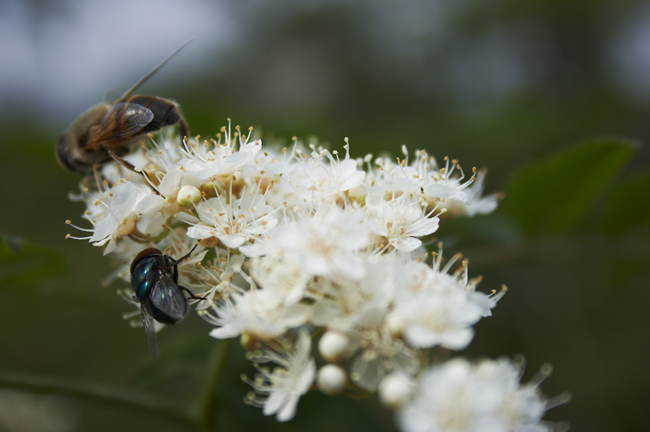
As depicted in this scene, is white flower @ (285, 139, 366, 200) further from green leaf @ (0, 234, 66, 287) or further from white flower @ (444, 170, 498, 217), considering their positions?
green leaf @ (0, 234, 66, 287)

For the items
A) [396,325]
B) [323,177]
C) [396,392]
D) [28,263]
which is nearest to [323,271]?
[396,325]

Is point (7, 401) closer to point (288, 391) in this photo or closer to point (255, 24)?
point (288, 391)

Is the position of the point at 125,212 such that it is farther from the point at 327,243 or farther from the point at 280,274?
the point at 327,243

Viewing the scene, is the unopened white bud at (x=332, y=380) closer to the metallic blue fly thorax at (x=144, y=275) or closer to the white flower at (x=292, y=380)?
the white flower at (x=292, y=380)

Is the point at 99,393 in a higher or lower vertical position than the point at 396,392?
lower

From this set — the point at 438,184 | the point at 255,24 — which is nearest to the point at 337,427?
the point at 438,184

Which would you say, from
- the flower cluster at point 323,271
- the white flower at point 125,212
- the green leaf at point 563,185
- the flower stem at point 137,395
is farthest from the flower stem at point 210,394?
the green leaf at point 563,185

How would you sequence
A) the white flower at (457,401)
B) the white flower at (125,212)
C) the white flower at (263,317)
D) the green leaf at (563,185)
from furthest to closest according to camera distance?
the green leaf at (563,185), the white flower at (125,212), the white flower at (263,317), the white flower at (457,401)
